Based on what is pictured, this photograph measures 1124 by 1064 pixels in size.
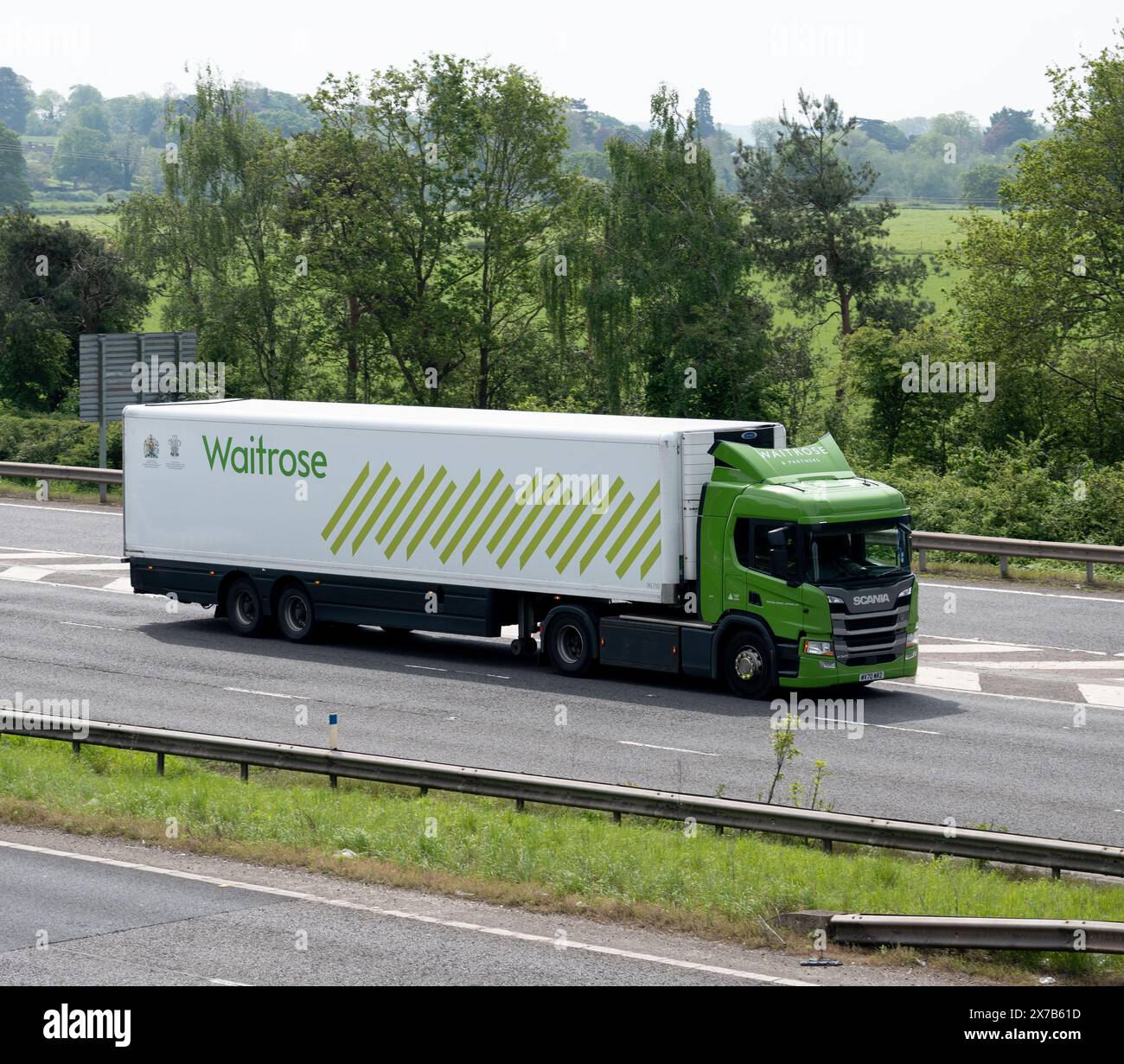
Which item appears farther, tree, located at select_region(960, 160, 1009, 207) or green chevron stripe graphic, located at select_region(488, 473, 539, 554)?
tree, located at select_region(960, 160, 1009, 207)

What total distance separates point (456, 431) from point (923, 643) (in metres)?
7.58

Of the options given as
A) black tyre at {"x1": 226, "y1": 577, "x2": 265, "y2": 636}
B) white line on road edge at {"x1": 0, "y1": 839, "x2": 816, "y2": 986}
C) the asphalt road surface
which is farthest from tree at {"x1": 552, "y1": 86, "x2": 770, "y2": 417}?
white line on road edge at {"x1": 0, "y1": 839, "x2": 816, "y2": 986}

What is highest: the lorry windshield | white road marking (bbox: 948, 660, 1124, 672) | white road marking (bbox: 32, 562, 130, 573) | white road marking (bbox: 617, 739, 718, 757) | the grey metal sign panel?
the grey metal sign panel

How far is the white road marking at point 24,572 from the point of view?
31.6 m

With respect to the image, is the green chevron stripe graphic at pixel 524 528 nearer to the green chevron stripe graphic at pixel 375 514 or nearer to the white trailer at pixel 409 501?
the white trailer at pixel 409 501

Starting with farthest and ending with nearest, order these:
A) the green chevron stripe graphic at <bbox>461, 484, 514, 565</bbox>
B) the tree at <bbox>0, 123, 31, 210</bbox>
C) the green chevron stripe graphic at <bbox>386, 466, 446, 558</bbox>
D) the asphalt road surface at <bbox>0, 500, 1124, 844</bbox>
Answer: the tree at <bbox>0, 123, 31, 210</bbox> → the green chevron stripe graphic at <bbox>386, 466, 446, 558</bbox> → the green chevron stripe graphic at <bbox>461, 484, 514, 565</bbox> → the asphalt road surface at <bbox>0, 500, 1124, 844</bbox>

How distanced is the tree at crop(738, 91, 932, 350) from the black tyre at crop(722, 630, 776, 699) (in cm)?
3938

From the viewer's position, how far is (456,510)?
2427cm

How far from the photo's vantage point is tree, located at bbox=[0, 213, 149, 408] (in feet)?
200

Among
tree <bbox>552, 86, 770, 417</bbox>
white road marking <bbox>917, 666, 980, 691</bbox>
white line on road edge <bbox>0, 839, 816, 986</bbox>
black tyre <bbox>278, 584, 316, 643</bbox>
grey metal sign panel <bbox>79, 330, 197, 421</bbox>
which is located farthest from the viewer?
tree <bbox>552, 86, 770, 417</bbox>

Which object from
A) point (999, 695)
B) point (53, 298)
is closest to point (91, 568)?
point (999, 695)

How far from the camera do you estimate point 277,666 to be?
24.4 m

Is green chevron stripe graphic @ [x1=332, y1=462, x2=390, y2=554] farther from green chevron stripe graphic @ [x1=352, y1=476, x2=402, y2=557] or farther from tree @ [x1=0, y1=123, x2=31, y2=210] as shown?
tree @ [x1=0, y1=123, x2=31, y2=210]
